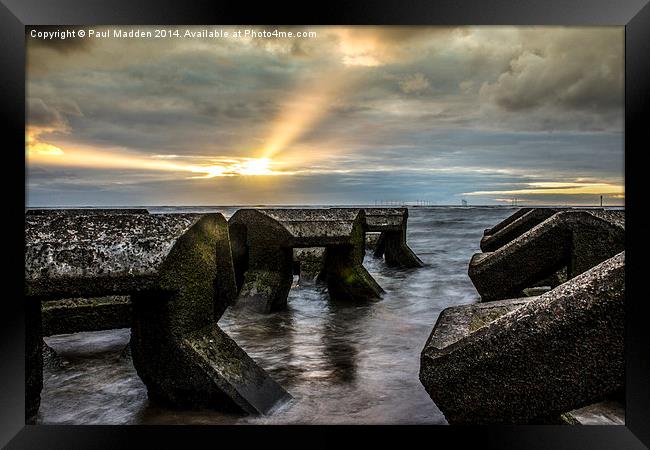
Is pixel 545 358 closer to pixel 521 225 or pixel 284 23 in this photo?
pixel 284 23

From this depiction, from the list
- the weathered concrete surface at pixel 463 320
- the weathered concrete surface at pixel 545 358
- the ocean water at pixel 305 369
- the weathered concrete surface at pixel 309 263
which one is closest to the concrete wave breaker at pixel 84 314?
the ocean water at pixel 305 369

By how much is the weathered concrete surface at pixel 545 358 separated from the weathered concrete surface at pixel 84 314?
9.34ft

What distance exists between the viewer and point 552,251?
4602mm

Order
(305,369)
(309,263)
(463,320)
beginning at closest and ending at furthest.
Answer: (463,320) → (305,369) → (309,263)

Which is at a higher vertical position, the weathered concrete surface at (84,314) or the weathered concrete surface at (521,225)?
the weathered concrete surface at (521,225)

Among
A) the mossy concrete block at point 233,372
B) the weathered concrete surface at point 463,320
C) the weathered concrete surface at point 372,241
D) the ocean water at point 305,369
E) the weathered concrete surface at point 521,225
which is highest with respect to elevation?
the weathered concrete surface at point 521,225

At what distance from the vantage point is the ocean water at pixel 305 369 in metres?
2.84

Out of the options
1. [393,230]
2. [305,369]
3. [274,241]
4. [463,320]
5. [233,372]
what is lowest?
[305,369]

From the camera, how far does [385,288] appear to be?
7898mm

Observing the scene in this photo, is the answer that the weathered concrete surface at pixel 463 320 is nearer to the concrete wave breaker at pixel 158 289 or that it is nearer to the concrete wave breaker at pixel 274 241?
the concrete wave breaker at pixel 158 289

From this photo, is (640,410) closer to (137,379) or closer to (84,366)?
(137,379)

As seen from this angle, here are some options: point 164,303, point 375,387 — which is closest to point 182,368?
point 164,303

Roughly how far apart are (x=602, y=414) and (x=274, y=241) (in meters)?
4.12

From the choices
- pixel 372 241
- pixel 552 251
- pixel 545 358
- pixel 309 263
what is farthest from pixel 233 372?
pixel 372 241
